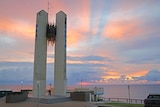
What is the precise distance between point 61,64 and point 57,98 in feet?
14.6

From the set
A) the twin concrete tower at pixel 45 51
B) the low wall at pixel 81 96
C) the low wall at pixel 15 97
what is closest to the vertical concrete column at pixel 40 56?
the twin concrete tower at pixel 45 51

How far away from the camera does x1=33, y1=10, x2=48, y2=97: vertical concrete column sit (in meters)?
25.8

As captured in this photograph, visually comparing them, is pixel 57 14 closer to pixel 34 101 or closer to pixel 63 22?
pixel 63 22

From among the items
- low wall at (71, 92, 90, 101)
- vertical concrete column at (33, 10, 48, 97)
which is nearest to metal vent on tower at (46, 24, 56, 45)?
vertical concrete column at (33, 10, 48, 97)

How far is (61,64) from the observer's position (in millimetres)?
27031

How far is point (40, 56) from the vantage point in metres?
26.4

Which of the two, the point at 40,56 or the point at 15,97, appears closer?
the point at 15,97

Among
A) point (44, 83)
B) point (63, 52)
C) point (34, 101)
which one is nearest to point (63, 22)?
point (63, 52)

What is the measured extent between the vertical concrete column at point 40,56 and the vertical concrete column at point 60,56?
1428 millimetres

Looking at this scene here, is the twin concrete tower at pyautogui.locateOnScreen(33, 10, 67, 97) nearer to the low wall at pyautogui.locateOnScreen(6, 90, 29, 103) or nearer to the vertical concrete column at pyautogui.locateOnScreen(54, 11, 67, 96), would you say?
the vertical concrete column at pyautogui.locateOnScreen(54, 11, 67, 96)

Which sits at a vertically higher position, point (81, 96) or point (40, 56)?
point (40, 56)

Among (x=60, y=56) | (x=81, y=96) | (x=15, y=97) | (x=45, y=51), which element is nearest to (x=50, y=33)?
(x=45, y=51)

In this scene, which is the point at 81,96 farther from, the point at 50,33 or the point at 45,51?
the point at 50,33

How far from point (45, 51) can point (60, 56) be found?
1.83 m
